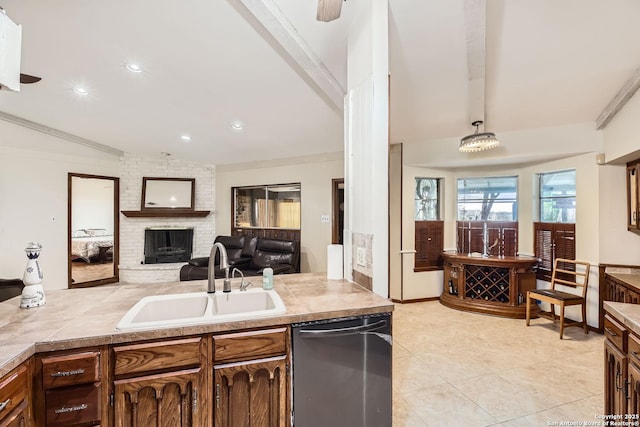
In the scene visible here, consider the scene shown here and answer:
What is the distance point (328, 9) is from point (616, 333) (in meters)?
2.34

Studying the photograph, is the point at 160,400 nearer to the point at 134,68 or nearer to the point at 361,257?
the point at 361,257

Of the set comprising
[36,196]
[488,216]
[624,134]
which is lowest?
[488,216]

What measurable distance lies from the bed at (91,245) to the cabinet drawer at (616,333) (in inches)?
352

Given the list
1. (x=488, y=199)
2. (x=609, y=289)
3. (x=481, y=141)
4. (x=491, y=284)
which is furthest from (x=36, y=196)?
(x=609, y=289)

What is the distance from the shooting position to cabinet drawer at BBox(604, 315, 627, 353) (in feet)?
5.13

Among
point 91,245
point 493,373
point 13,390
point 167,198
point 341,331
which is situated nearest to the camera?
point 13,390

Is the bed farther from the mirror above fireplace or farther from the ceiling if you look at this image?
the ceiling

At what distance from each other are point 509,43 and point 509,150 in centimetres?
211

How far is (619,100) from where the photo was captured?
2.96 m

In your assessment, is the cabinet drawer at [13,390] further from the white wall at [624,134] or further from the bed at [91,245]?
the bed at [91,245]

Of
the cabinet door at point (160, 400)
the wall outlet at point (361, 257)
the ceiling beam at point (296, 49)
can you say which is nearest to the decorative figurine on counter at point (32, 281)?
the cabinet door at point (160, 400)

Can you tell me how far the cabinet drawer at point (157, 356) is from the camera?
1.31 metres

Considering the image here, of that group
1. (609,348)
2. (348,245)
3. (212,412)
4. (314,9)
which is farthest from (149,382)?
(609,348)

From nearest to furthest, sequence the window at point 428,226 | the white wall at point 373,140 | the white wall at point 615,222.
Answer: the white wall at point 373,140 < the white wall at point 615,222 < the window at point 428,226
